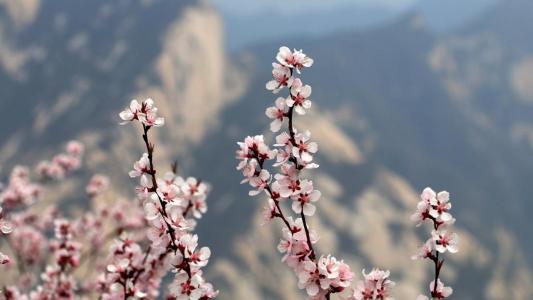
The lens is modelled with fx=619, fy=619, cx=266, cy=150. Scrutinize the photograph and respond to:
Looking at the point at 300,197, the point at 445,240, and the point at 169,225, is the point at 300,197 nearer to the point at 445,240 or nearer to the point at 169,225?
the point at 169,225

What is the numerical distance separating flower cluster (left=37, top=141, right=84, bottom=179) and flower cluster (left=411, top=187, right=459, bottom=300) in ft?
51.3

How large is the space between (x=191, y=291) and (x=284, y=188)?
1.70 metres

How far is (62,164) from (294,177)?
1569 centimetres

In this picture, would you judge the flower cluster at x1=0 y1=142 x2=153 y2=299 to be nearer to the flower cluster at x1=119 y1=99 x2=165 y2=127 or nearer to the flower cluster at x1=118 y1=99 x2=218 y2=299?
the flower cluster at x1=118 y1=99 x2=218 y2=299

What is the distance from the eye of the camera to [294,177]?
7.59m

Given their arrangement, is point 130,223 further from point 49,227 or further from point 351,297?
point 351,297

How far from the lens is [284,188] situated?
25.0 ft

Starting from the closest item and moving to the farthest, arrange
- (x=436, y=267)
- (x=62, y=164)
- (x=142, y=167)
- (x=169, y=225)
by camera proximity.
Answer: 1. (x=436, y=267)
2. (x=169, y=225)
3. (x=142, y=167)
4. (x=62, y=164)

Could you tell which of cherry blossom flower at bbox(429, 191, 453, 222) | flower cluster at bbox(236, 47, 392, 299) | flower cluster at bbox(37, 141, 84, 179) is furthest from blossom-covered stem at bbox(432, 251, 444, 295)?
flower cluster at bbox(37, 141, 84, 179)

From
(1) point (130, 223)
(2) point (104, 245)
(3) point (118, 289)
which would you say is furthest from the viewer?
(2) point (104, 245)

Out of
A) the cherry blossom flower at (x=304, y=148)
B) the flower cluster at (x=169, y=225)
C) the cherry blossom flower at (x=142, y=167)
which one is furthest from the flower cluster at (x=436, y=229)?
the cherry blossom flower at (x=142, y=167)

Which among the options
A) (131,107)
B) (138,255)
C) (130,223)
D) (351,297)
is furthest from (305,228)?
(130,223)

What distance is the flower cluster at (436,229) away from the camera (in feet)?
25.1

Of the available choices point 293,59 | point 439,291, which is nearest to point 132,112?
point 293,59
